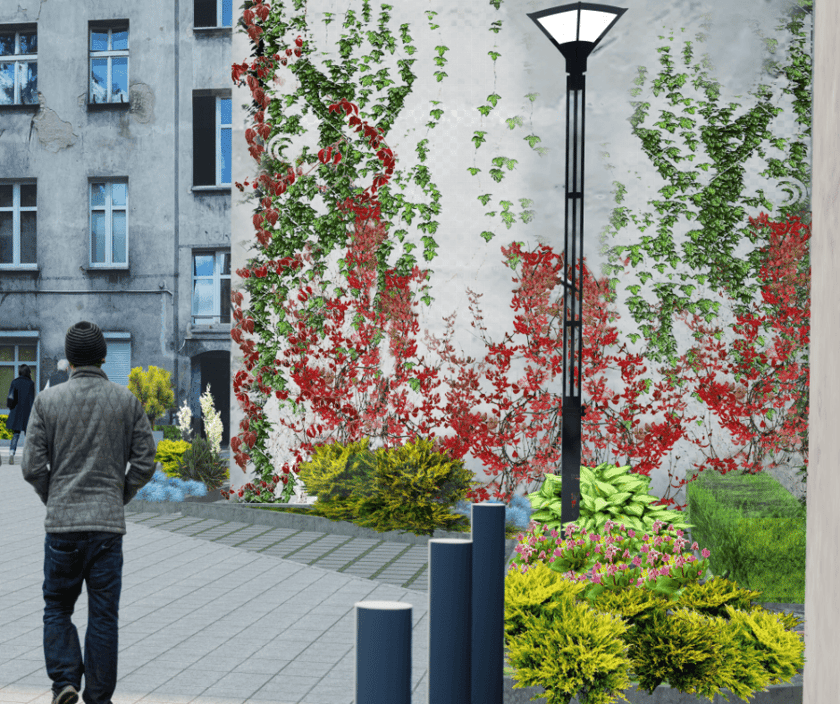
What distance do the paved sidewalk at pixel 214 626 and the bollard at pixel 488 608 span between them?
1353 millimetres

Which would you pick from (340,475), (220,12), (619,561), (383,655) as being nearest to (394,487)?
(340,475)

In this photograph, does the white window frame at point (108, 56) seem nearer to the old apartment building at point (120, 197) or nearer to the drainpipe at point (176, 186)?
the old apartment building at point (120, 197)

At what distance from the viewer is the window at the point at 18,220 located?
26.2 m

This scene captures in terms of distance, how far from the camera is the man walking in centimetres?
471

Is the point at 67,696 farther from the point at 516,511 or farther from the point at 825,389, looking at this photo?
the point at 516,511

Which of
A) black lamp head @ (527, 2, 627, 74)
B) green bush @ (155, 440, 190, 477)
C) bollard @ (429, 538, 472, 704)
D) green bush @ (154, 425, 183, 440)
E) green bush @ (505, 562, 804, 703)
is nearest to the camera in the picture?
bollard @ (429, 538, 472, 704)

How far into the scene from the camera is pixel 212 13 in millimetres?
26375

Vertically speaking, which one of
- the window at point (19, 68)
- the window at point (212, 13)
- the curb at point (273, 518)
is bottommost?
the curb at point (273, 518)

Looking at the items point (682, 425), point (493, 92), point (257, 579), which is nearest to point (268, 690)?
point (257, 579)

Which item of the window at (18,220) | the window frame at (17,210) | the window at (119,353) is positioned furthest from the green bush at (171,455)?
the window at (18,220)

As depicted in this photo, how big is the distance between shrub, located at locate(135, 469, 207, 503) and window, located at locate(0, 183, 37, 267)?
1610 centimetres

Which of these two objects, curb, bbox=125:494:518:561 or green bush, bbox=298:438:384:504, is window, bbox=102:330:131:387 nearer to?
curb, bbox=125:494:518:561

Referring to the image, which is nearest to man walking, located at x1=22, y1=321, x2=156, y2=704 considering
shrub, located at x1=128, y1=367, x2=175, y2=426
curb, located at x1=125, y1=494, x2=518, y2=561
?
curb, located at x1=125, y1=494, x2=518, y2=561

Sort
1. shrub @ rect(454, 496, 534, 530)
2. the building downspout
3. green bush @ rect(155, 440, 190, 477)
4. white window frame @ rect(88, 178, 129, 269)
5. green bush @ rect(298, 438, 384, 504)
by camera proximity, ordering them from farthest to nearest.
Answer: white window frame @ rect(88, 178, 129, 269) → the building downspout → green bush @ rect(155, 440, 190, 477) → green bush @ rect(298, 438, 384, 504) → shrub @ rect(454, 496, 534, 530)
